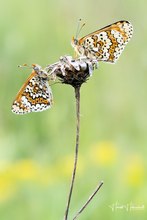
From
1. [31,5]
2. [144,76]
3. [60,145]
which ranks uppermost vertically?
[31,5]

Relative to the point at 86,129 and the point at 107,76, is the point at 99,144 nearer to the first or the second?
the point at 86,129

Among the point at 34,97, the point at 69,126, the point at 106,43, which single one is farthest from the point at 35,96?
the point at 69,126

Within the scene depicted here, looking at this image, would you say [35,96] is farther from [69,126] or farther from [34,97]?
[69,126]

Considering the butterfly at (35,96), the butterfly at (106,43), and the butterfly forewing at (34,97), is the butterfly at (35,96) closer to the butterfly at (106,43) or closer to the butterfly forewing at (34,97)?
the butterfly forewing at (34,97)

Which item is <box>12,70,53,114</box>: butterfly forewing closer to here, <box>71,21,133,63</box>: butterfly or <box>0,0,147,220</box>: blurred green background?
<box>71,21,133,63</box>: butterfly

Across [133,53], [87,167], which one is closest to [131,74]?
[133,53]

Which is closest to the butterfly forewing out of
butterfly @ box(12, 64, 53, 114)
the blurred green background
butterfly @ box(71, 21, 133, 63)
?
butterfly @ box(12, 64, 53, 114)
